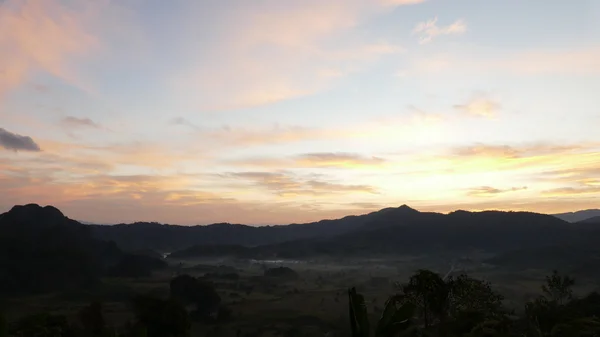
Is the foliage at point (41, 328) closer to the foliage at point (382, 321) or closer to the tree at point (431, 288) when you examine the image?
the tree at point (431, 288)

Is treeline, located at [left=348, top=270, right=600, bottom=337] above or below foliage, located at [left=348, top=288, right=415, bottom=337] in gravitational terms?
below

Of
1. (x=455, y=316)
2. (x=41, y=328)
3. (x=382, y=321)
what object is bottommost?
(x=41, y=328)

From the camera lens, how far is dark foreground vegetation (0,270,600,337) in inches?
409

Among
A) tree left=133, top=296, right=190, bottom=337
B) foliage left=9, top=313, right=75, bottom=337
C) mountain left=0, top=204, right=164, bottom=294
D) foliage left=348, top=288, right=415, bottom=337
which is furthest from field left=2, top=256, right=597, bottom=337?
foliage left=348, top=288, right=415, bottom=337

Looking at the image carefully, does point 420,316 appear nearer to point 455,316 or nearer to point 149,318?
point 455,316

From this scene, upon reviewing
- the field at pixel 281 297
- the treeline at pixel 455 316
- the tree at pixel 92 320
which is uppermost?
the treeline at pixel 455 316

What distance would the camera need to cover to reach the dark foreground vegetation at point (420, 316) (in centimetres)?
1040

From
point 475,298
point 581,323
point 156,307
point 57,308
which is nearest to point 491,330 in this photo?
point 581,323

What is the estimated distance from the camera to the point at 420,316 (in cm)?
5897

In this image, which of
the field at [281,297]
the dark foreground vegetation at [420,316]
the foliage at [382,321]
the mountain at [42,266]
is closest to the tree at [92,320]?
the dark foreground vegetation at [420,316]

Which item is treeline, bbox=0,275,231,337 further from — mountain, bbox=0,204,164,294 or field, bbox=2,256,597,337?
mountain, bbox=0,204,164,294

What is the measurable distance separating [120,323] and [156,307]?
67.7 feet

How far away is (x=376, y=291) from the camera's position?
419 ft

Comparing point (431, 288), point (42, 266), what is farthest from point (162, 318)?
point (42, 266)
